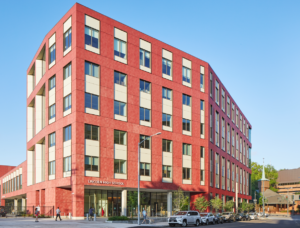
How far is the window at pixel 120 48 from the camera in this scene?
5388 cm

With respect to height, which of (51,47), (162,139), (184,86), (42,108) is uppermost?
(51,47)

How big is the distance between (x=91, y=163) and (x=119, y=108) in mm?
9421

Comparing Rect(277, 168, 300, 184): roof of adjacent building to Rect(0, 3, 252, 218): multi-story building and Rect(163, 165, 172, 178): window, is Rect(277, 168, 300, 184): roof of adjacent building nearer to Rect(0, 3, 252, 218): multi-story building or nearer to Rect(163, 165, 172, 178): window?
Rect(0, 3, 252, 218): multi-story building

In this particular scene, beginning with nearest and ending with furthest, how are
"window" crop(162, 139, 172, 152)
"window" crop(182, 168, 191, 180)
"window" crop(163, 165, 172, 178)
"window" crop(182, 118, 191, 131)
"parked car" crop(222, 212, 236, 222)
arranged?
"parked car" crop(222, 212, 236, 222) < "window" crop(163, 165, 172, 178) < "window" crop(162, 139, 172, 152) < "window" crop(182, 168, 191, 180) < "window" crop(182, 118, 191, 131)

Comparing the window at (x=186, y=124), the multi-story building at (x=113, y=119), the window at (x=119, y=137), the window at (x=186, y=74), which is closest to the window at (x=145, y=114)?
the multi-story building at (x=113, y=119)

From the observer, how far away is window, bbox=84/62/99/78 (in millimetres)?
49728

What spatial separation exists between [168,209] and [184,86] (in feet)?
71.5

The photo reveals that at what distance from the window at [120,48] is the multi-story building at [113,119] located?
0.16 metres

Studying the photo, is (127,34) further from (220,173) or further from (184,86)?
(220,173)

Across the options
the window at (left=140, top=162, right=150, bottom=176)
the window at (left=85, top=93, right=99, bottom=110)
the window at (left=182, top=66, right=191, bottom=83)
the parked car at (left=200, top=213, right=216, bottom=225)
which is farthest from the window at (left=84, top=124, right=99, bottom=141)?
the window at (left=182, top=66, right=191, bottom=83)

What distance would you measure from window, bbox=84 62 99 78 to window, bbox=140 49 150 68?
935 centimetres

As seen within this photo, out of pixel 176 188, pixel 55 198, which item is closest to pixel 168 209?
pixel 176 188

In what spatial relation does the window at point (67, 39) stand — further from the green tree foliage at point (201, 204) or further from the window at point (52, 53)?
the green tree foliage at point (201, 204)

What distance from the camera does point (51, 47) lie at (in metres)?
57.0
